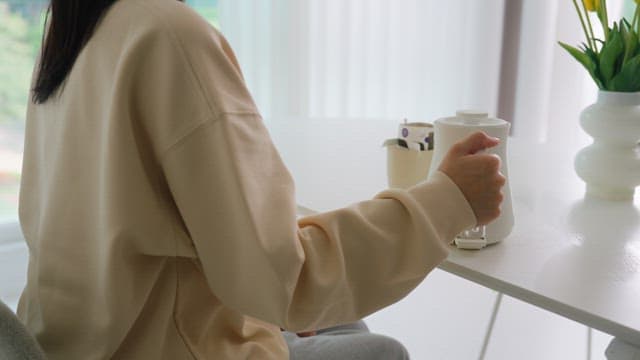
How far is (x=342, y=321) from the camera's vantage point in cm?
83

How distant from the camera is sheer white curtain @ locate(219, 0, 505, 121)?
2.62m

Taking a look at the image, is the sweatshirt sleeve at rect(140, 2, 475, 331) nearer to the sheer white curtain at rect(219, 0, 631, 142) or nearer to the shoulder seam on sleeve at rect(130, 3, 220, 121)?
the shoulder seam on sleeve at rect(130, 3, 220, 121)

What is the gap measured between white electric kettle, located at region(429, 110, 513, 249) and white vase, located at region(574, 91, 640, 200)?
28cm

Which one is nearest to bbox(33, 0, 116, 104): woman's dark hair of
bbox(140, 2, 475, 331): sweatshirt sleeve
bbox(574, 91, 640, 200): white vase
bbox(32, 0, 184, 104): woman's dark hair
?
bbox(32, 0, 184, 104): woman's dark hair

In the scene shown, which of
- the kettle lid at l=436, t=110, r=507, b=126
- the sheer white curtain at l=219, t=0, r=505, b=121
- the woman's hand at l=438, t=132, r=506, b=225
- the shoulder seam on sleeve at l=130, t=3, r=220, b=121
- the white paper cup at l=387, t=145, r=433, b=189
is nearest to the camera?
the shoulder seam on sleeve at l=130, t=3, r=220, b=121

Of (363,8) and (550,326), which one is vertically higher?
(363,8)

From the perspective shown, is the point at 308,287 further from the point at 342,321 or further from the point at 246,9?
the point at 246,9

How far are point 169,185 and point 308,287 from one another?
17 centimetres

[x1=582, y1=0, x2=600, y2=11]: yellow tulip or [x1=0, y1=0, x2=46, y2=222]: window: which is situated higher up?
[x1=582, y1=0, x2=600, y2=11]: yellow tulip

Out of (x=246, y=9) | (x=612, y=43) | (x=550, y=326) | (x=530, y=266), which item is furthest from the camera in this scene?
(x=246, y=9)

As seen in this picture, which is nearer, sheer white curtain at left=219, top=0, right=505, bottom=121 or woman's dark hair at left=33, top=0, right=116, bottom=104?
woman's dark hair at left=33, top=0, right=116, bottom=104

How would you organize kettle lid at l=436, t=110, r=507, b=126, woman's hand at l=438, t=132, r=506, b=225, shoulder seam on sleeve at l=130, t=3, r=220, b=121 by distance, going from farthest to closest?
kettle lid at l=436, t=110, r=507, b=126
woman's hand at l=438, t=132, r=506, b=225
shoulder seam on sleeve at l=130, t=3, r=220, b=121

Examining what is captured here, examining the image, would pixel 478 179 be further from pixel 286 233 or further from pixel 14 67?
pixel 14 67

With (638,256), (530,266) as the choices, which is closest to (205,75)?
(530,266)
